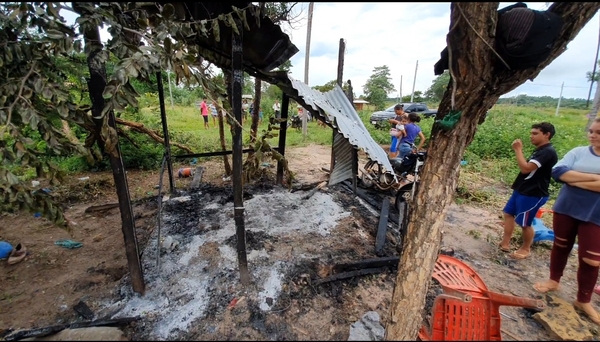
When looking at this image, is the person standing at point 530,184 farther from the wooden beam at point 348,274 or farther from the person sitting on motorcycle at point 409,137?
the person sitting on motorcycle at point 409,137

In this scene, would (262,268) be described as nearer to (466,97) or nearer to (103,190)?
(466,97)

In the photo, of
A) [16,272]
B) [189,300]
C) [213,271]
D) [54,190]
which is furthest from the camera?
[54,190]

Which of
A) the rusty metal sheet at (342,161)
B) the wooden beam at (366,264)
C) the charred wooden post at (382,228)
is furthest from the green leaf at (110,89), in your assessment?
the rusty metal sheet at (342,161)

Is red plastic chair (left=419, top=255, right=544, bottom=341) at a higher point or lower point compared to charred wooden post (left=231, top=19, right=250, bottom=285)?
lower

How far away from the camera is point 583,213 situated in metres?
2.47

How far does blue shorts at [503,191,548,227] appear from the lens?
3.31 meters

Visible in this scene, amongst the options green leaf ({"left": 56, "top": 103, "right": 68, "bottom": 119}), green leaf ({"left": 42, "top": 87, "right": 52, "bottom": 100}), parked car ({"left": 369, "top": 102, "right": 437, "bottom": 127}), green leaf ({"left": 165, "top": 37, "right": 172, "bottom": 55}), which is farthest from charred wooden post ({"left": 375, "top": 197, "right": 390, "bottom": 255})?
parked car ({"left": 369, "top": 102, "right": 437, "bottom": 127})

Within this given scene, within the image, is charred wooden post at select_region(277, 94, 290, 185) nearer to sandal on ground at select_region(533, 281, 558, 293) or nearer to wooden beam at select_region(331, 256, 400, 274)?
wooden beam at select_region(331, 256, 400, 274)

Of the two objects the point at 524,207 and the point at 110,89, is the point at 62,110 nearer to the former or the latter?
the point at 110,89

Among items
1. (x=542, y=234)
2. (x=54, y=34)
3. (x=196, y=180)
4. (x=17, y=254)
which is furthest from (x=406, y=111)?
(x=17, y=254)

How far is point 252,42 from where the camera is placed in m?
2.75

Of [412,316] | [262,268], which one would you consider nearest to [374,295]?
[412,316]

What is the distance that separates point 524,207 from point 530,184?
316mm

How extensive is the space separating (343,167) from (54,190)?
5.85 m
